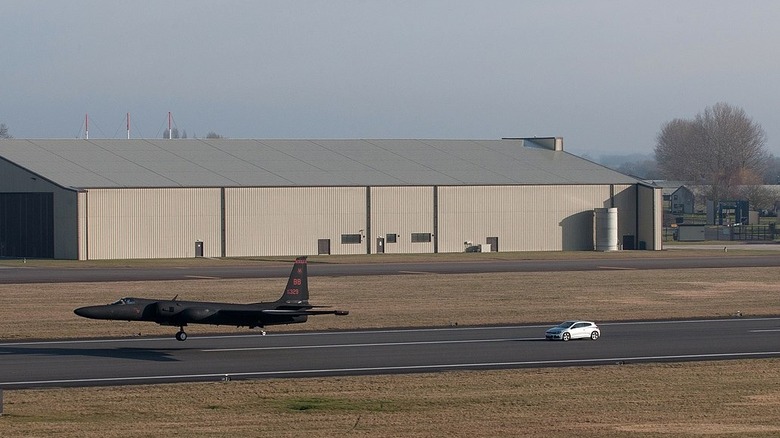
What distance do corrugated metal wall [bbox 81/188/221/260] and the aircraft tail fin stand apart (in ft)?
163

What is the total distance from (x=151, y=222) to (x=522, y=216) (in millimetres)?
34616

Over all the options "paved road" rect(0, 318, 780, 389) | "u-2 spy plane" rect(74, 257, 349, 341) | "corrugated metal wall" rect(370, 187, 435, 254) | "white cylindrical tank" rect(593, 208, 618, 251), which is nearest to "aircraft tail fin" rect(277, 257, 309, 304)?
"u-2 spy plane" rect(74, 257, 349, 341)

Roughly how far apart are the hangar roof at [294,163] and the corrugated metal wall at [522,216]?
1.08 m

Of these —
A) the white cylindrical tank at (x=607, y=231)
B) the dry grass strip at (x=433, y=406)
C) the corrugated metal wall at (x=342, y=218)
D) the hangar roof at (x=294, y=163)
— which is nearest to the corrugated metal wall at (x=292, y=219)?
the corrugated metal wall at (x=342, y=218)

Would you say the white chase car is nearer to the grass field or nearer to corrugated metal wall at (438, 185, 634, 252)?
the grass field

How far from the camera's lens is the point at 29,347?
1725 inches

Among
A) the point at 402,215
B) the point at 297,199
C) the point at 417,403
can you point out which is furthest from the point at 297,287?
the point at 402,215

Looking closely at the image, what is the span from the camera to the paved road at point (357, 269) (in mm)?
75450

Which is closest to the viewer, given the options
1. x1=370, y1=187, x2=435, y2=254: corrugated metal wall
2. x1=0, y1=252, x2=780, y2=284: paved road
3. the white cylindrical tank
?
x1=0, y1=252, x2=780, y2=284: paved road

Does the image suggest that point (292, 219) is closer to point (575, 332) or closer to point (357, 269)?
point (357, 269)

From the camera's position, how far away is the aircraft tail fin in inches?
1747

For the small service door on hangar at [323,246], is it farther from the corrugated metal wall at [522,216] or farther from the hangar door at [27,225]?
the hangar door at [27,225]

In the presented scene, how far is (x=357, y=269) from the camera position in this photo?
83188mm

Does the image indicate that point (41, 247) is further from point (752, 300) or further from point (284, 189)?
point (752, 300)
